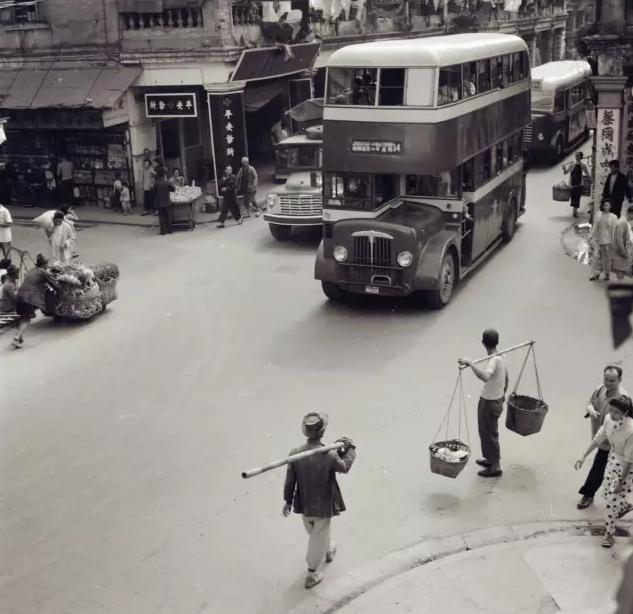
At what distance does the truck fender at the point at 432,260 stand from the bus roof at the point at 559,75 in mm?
14012

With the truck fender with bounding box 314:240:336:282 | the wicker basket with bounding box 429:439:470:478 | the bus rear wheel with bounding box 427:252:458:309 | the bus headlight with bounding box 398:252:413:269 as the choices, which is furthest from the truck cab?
the wicker basket with bounding box 429:439:470:478

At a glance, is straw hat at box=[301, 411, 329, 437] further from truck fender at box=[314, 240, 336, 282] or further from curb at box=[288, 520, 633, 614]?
truck fender at box=[314, 240, 336, 282]

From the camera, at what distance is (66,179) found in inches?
987

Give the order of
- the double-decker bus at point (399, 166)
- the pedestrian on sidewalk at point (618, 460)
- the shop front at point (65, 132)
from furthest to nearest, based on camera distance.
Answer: the shop front at point (65, 132) → the double-decker bus at point (399, 166) → the pedestrian on sidewalk at point (618, 460)

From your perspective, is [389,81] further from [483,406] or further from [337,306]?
[483,406]

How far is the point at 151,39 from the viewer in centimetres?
2353

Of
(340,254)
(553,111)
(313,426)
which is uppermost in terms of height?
(313,426)

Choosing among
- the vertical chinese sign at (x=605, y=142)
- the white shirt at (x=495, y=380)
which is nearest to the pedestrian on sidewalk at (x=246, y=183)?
the vertical chinese sign at (x=605, y=142)

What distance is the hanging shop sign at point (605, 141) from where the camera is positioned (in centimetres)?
1811

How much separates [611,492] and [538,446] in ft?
7.24

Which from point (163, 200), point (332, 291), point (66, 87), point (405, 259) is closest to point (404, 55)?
point (405, 259)

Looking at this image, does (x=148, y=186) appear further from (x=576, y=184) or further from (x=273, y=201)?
(x=576, y=184)

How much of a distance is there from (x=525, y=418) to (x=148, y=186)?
16.3 meters

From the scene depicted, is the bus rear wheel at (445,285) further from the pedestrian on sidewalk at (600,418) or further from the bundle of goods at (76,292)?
the pedestrian on sidewalk at (600,418)
